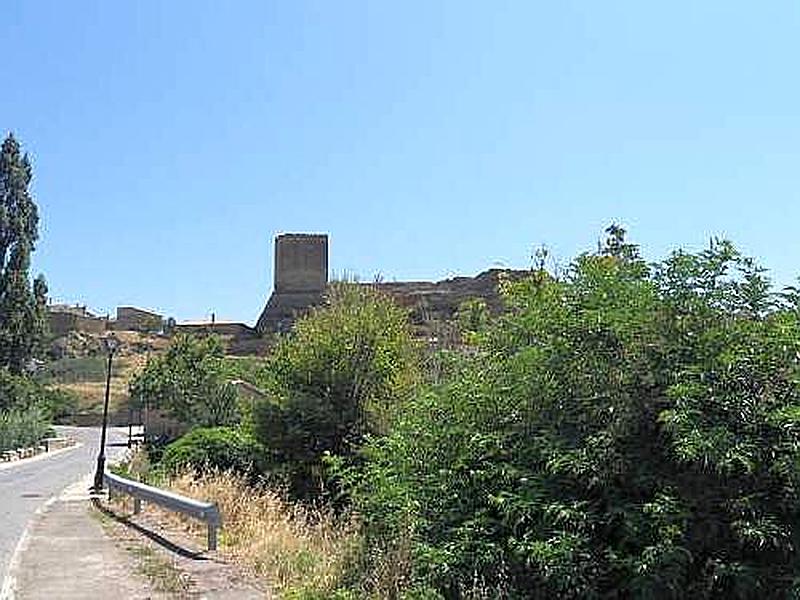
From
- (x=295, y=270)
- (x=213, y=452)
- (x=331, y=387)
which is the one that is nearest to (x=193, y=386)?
(x=213, y=452)

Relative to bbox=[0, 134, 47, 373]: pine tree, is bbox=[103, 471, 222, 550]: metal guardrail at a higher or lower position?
lower

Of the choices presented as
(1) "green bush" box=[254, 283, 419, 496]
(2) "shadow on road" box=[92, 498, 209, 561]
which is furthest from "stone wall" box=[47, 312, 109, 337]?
(1) "green bush" box=[254, 283, 419, 496]

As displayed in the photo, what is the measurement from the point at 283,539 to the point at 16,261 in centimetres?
5455

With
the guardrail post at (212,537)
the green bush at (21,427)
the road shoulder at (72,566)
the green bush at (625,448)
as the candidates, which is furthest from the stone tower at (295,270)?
the green bush at (625,448)

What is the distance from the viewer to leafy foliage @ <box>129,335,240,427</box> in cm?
5472

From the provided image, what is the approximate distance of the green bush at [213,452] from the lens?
28.5 meters

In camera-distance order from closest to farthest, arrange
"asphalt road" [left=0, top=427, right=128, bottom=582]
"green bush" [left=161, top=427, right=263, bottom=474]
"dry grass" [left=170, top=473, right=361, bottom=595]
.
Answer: "dry grass" [left=170, top=473, right=361, bottom=595] → "asphalt road" [left=0, top=427, right=128, bottom=582] → "green bush" [left=161, top=427, right=263, bottom=474]

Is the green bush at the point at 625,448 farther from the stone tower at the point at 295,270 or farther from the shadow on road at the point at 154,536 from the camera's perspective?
the stone tower at the point at 295,270

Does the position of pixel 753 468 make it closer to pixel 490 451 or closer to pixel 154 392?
pixel 490 451

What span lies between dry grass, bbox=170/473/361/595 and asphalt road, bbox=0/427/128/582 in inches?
132

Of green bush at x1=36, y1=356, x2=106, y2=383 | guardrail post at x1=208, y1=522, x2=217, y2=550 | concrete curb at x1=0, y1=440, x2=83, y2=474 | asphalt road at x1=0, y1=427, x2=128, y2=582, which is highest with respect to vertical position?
green bush at x1=36, y1=356, x2=106, y2=383

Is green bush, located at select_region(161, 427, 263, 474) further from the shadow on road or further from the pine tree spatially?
the pine tree

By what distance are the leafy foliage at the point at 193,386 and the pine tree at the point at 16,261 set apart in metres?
8.36

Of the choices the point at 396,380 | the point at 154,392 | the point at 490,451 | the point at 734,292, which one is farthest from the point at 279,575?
the point at 154,392
